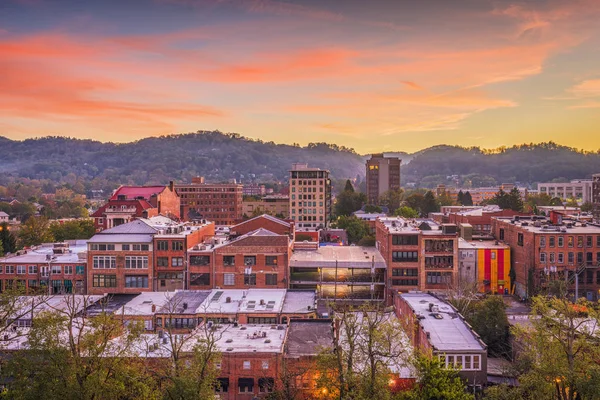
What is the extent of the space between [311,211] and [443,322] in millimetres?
90303

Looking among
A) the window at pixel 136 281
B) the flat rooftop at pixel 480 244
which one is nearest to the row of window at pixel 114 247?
the window at pixel 136 281

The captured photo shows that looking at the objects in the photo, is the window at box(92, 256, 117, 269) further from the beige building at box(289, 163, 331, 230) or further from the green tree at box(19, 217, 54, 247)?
the beige building at box(289, 163, 331, 230)

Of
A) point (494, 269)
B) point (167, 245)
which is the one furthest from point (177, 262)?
point (494, 269)

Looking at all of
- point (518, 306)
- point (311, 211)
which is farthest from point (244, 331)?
point (311, 211)

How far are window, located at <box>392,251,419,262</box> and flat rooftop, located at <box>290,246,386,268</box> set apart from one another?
2003 millimetres

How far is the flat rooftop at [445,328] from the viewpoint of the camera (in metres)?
39.4

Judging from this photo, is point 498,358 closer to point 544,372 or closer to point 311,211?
point 544,372

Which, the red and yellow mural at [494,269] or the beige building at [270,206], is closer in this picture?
the red and yellow mural at [494,269]

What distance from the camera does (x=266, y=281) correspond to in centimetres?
6481

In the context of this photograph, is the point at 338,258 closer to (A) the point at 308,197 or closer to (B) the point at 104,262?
(B) the point at 104,262

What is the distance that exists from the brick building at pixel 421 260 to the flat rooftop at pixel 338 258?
2373 mm

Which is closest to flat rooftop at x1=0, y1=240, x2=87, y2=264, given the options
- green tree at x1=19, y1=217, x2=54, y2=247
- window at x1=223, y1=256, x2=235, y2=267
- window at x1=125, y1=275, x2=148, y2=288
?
window at x1=125, y1=275, x2=148, y2=288

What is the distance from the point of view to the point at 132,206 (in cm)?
9356

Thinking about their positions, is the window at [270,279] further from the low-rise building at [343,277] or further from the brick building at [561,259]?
the brick building at [561,259]
